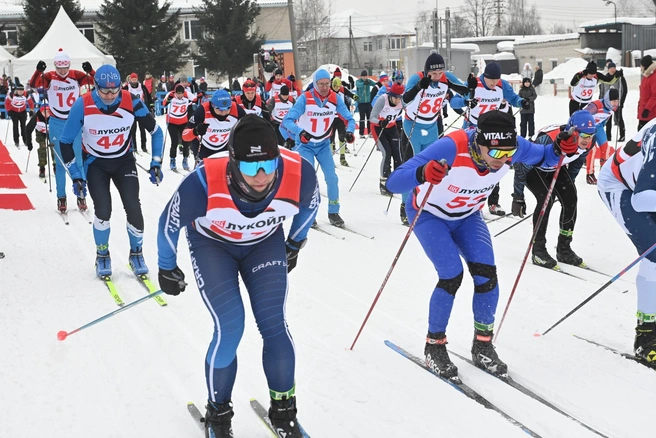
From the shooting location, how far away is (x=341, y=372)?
14.3 feet

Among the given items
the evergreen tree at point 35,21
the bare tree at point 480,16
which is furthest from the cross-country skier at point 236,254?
the bare tree at point 480,16

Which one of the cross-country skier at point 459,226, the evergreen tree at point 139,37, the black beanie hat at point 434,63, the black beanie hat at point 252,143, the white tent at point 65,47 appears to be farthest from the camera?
the evergreen tree at point 139,37

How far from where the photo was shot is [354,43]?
70.7 metres

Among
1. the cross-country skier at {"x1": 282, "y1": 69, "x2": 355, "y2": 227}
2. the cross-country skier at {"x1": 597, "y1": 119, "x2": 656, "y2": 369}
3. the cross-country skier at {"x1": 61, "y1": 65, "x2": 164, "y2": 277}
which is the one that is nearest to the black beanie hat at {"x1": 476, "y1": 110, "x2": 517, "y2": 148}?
the cross-country skier at {"x1": 597, "y1": 119, "x2": 656, "y2": 369}

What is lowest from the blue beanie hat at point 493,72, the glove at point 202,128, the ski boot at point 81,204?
the ski boot at point 81,204

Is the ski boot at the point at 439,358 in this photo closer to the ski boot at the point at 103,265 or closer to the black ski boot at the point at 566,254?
the black ski boot at the point at 566,254

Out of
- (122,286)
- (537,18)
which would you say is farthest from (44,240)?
(537,18)

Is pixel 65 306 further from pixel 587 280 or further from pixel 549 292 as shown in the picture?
pixel 587 280

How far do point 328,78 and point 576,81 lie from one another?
5.66 meters

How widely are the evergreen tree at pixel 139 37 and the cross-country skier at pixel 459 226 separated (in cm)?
3777

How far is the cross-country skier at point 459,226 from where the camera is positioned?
4086mm

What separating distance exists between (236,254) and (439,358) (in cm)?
155

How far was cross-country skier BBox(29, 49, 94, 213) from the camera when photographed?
9.05 metres

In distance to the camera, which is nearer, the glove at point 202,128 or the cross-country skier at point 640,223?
the cross-country skier at point 640,223
